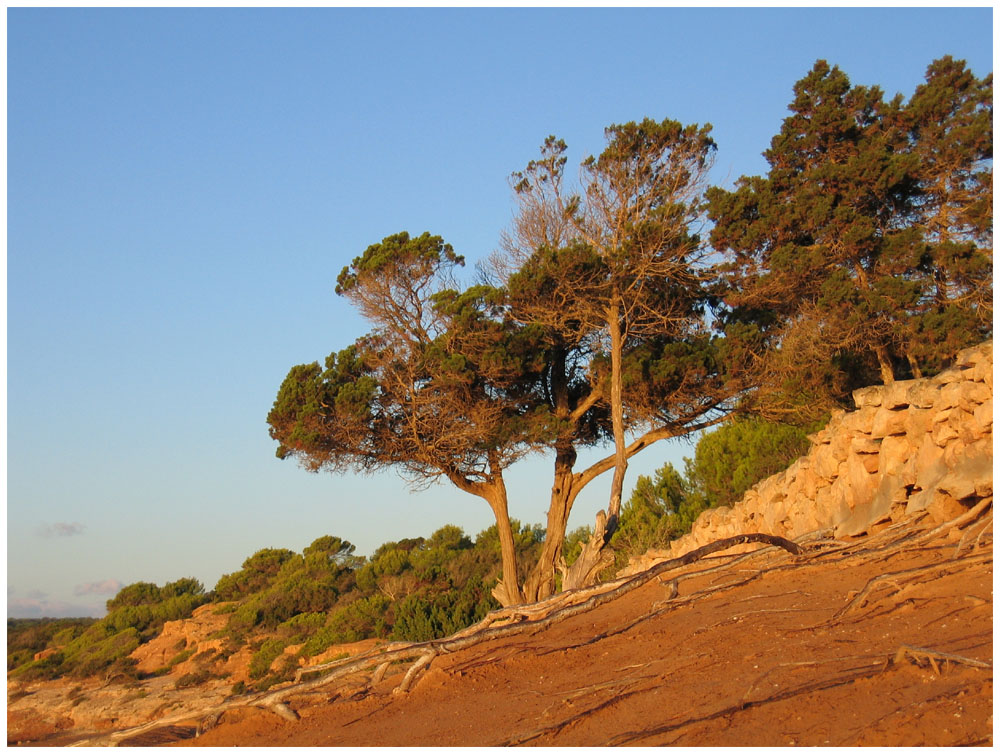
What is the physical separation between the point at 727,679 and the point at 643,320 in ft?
39.2

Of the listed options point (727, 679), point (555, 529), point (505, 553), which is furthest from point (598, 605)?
point (555, 529)

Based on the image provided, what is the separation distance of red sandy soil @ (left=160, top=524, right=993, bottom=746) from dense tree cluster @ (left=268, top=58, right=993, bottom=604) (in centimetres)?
795

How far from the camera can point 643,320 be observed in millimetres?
16719

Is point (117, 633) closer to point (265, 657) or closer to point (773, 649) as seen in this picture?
point (265, 657)

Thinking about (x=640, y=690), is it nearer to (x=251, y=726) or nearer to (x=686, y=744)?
(x=686, y=744)

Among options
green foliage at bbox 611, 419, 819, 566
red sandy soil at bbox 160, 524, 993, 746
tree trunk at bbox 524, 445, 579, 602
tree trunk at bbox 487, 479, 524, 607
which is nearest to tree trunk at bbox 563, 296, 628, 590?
tree trunk at bbox 524, 445, 579, 602

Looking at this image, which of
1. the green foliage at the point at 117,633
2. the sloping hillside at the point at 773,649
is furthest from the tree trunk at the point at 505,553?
the green foliage at the point at 117,633

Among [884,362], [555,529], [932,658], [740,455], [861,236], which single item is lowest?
[932,658]

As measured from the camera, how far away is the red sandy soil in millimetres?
4332

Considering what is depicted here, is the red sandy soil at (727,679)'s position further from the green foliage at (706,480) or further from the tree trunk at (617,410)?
the green foliage at (706,480)

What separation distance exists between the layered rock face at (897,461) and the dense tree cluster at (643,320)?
4246 mm

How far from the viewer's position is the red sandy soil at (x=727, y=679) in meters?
4.33

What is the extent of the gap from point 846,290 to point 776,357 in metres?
1.80

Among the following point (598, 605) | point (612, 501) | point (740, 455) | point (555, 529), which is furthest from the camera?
point (740, 455)
